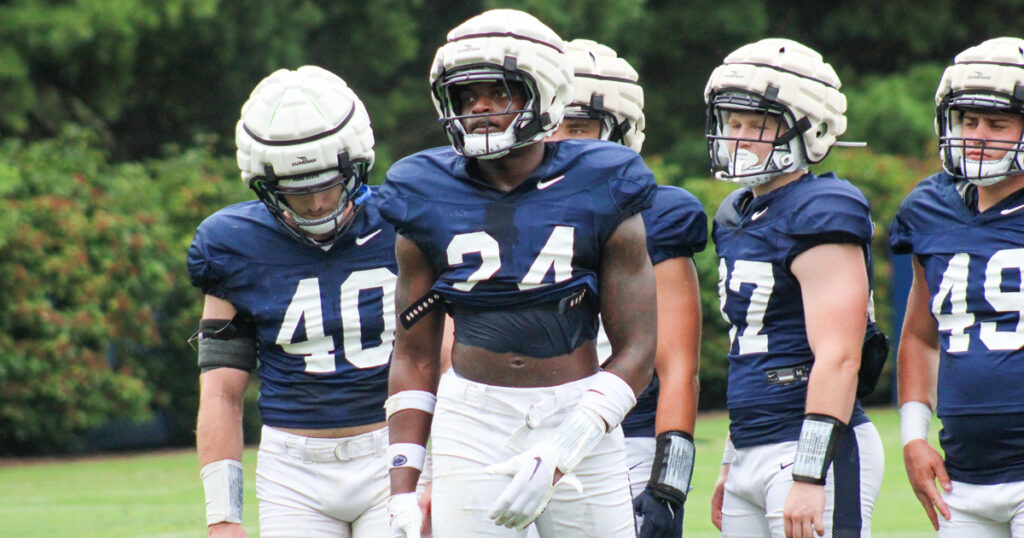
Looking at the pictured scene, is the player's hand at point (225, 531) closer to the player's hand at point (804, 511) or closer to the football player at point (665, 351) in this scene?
the football player at point (665, 351)

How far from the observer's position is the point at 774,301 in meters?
4.19

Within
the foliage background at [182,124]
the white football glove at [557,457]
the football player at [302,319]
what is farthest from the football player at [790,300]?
the foliage background at [182,124]

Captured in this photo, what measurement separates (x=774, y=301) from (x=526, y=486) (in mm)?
1150

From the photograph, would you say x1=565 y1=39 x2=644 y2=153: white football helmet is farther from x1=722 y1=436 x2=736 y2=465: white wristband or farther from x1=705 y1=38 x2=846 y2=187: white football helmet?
x1=722 y1=436 x2=736 y2=465: white wristband

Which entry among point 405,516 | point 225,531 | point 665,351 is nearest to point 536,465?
point 405,516

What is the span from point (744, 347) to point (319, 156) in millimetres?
1371

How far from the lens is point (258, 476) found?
4559 millimetres

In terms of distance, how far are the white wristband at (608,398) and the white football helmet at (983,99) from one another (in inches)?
55.5

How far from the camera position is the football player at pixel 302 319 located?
4406 mm

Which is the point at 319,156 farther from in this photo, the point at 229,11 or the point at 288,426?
the point at 229,11

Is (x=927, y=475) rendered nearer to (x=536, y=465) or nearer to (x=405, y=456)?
(x=536, y=465)

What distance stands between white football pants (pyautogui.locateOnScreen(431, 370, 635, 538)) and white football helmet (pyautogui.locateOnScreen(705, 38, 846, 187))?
1.04m

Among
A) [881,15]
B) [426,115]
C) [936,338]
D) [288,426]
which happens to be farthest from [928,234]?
[881,15]

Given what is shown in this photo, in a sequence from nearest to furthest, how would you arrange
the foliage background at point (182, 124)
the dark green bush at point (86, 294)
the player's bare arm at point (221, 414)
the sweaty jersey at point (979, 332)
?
the sweaty jersey at point (979, 332), the player's bare arm at point (221, 414), the dark green bush at point (86, 294), the foliage background at point (182, 124)
